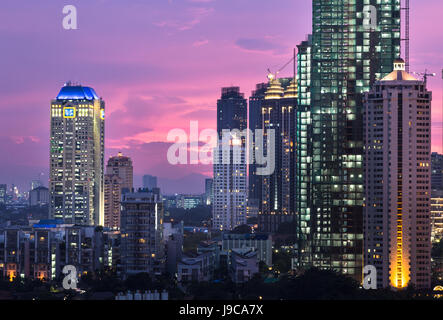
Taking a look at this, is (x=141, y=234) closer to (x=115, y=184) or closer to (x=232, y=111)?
(x=115, y=184)

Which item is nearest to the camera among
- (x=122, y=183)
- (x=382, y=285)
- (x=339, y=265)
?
(x=382, y=285)

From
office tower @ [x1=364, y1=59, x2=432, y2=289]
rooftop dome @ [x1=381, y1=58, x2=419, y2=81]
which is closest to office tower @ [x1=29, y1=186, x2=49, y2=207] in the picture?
office tower @ [x1=364, y1=59, x2=432, y2=289]

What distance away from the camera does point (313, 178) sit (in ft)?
136

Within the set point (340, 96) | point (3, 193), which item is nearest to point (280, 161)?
point (340, 96)

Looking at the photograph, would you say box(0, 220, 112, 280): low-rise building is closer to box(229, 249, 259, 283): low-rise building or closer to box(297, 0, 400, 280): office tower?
box(229, 249, 259, 283): low-rise building

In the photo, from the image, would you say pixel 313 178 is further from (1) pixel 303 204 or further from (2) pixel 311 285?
(2) pixel 311 285

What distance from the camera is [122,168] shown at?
82.6 meters

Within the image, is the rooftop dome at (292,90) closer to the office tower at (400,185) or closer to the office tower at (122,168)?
the office tower at (122,168)

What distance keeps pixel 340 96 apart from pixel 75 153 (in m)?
33.8

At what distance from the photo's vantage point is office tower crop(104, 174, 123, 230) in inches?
2879

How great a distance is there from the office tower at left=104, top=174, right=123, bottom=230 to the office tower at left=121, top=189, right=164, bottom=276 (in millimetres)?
29570

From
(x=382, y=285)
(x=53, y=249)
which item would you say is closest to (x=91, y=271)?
(x=53, y=249)
